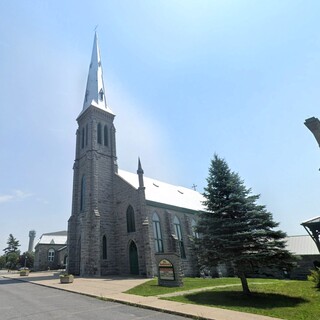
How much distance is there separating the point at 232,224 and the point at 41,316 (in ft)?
26.6

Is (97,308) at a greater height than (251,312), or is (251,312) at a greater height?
(97,308)

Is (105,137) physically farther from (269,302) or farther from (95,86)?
(269,302)

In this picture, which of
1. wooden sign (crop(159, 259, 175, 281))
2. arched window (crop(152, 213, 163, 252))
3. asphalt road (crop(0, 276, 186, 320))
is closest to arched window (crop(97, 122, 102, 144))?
arched window (crop(152, 213, 163, 252))

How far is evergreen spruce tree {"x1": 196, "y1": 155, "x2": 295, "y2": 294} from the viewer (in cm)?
1066

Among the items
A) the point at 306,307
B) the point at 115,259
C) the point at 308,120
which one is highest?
the point at 308,120

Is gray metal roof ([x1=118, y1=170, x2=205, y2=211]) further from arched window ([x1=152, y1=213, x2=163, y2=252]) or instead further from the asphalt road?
the asphalt road

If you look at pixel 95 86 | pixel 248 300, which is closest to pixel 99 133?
pixel 95 86

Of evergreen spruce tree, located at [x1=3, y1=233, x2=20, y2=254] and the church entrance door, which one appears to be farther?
evergreen spruce tree, located at [x1=3, y1=233, x2=20, y2=254]

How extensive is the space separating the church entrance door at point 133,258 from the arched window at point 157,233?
213 cm

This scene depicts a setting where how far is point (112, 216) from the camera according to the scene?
1061 inches

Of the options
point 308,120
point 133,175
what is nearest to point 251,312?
point 308,120

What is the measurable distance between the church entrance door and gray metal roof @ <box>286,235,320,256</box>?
15.9 metres

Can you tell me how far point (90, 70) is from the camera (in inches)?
1507

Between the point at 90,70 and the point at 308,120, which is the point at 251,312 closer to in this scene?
the point at 308,120
